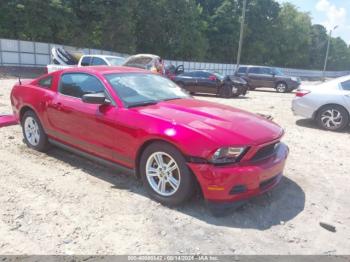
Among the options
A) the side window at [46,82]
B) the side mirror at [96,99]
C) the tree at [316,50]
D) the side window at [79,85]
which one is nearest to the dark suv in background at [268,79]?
the side window at [46,82]

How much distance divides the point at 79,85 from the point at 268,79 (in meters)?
19.1

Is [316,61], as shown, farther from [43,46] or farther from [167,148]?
[167,148]

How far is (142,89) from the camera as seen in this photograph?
4.84 metres

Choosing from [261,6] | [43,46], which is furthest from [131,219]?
[261,6]

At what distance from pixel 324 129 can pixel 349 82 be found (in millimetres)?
1294

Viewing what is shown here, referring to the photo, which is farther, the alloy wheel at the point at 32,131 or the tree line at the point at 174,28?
the tree line at the point at 174,28

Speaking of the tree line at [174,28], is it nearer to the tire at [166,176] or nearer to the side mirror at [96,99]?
the side mirror at [96,99]

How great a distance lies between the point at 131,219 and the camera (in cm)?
374

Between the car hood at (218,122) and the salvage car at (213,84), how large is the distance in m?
11.9

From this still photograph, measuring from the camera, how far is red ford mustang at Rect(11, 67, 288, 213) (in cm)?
367

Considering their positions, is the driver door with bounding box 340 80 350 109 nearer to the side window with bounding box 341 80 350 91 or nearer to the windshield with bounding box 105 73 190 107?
the side window with bounding box 341 80 350 91

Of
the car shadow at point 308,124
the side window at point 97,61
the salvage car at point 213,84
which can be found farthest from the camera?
the salvage car at point 213,84

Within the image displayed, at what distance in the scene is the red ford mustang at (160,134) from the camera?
12.1 feet

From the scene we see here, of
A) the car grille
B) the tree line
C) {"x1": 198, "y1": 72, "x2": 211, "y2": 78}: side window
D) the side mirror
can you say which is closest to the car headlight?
the car grille
